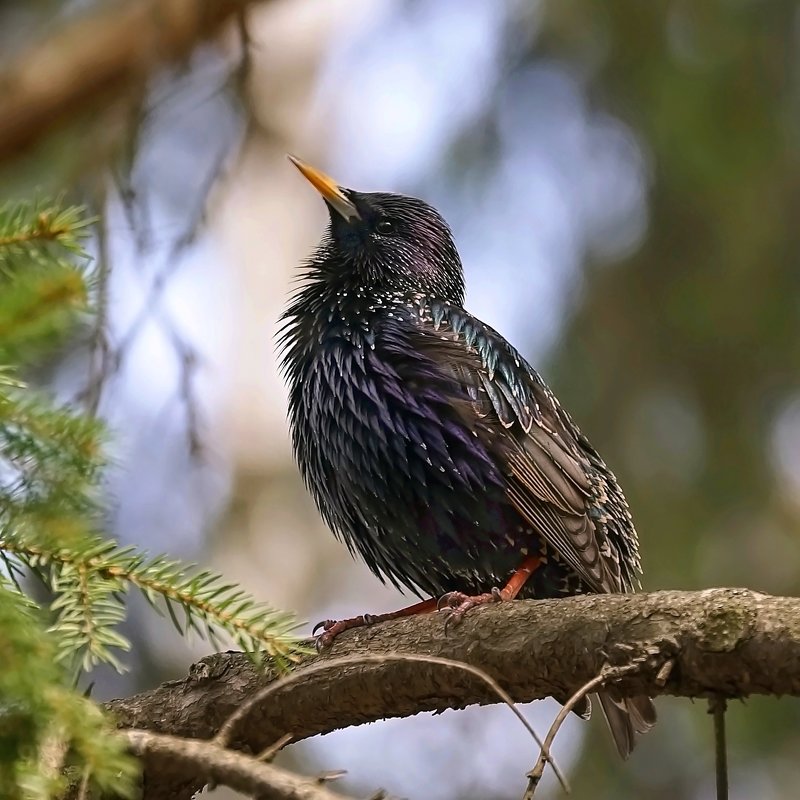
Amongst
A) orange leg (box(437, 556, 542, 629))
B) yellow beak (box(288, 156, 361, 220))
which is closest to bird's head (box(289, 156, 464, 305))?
yellow beak (box(288, 156, 361, 220))

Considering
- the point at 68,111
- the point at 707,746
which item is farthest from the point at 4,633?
the point at 707,746

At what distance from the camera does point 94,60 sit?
16.0ft

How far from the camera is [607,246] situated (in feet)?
20.9

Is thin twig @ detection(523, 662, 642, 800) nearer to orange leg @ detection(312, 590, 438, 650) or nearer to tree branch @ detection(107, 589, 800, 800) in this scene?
tree branch @ detection(107, 589, 800, 800)

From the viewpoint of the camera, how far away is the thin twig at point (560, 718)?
1907mm

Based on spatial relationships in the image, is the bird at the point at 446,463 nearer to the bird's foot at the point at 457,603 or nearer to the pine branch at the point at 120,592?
the bird's foot at the point at 457,603

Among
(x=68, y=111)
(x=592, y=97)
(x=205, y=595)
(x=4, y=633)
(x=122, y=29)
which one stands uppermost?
(x=592, y=97)

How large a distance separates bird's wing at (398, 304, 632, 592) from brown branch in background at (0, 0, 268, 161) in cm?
158

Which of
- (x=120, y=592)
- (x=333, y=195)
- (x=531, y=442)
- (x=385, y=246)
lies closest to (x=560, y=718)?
(x=120, y=592)

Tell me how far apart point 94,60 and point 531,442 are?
7.83ft

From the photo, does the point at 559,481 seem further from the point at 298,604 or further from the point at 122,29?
the point at 298,604

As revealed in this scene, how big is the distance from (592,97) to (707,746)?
10.5 feet

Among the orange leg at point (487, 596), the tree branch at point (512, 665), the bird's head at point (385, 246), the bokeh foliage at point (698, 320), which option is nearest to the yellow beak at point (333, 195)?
the bird's head at point (385, 246)

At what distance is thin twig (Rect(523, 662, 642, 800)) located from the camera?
1.91 meters
